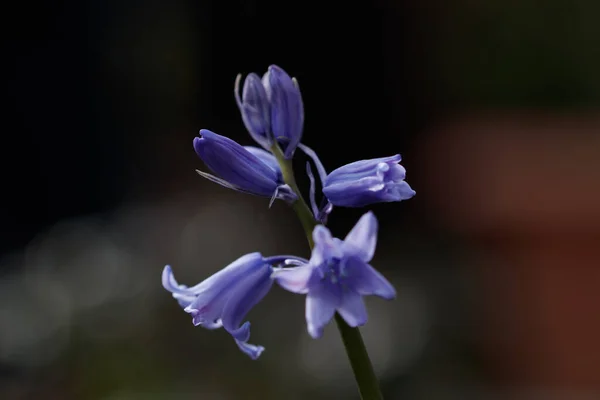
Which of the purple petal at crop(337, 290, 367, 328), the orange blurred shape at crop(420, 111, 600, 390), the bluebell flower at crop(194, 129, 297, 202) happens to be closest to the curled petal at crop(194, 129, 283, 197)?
the bluebell flower at crop(194, 129, 297, 202)

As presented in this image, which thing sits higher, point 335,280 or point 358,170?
point 358,170

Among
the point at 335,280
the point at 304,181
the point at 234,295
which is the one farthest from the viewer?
the point at 304,181

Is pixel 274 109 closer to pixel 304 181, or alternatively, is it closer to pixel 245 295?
pixel 245 295

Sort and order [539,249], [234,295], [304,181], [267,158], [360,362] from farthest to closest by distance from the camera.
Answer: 1. [304,181]
2. [539,249]
3. [267,158]
4. [234,295]
5. [360,362]

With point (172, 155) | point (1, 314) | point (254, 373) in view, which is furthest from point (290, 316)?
point (172, 155)

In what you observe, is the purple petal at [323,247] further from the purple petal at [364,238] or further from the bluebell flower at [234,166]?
the bluebell flower at [234,166]

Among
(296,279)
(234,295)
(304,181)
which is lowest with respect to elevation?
(304,181)

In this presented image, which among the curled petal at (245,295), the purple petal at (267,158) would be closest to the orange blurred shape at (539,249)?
the purple petal at (267,158)

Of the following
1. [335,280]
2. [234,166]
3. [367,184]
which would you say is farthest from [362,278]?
[234,166]
